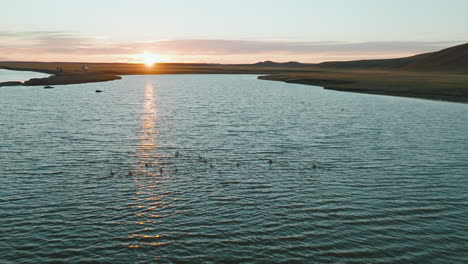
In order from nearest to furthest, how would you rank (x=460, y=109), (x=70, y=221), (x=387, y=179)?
(x=70, y=221) < (x=387, y=179) < (x=460, y=109)

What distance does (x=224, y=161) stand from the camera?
1446 inches

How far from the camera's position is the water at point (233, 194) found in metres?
20.1

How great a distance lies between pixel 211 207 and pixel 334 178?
1118 cm

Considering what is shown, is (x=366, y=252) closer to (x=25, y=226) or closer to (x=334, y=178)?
(x=334, y=178)

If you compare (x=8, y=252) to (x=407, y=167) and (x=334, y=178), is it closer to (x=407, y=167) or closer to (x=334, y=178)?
(x=334, y=178)

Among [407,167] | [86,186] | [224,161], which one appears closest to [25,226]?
[86,186]

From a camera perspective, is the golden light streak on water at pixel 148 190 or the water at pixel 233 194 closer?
the water at pixel 233 194

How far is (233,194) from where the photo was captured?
27.9 metres

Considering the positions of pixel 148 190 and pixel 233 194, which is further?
pixel 148 190

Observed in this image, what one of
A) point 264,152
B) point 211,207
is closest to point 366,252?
point 211,207

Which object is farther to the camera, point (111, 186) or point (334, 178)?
point (334, 178)

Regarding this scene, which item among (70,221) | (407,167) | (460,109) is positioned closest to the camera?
(70,221)

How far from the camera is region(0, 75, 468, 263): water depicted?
20094 mm

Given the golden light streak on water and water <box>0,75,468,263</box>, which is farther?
the golden light streak on water
